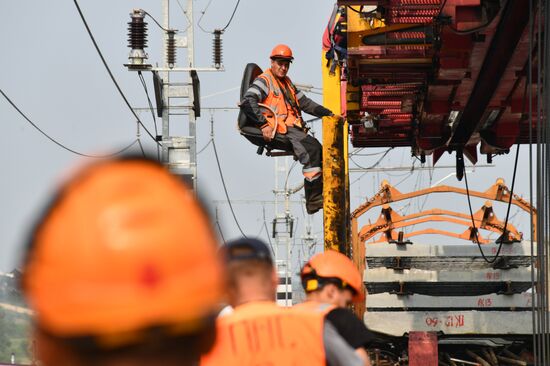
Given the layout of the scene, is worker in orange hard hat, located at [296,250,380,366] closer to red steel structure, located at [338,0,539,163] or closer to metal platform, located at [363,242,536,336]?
red steel structure, located at [338,0,539,163]

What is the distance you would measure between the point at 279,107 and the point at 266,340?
888 cm

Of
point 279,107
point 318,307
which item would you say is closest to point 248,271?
point 318,307

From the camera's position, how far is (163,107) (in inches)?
1136

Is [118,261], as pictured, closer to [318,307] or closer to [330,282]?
[318,307]

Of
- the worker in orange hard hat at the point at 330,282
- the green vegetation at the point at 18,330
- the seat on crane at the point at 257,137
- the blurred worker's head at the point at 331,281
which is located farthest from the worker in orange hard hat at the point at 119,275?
the seat on crane at the point at 257,137

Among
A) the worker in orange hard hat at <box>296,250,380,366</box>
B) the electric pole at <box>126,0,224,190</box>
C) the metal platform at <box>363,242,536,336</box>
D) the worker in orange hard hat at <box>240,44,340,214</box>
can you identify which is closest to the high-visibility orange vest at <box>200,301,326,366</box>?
the worker in orange hard hat at <box>296,250,380,366</box>

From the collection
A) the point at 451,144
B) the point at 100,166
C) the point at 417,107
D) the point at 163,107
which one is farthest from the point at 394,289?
the point at 100,166

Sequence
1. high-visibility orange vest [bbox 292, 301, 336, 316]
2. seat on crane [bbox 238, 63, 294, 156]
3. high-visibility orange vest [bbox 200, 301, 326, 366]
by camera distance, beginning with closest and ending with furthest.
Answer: high-visibility orange vest [bbox 200, 301, 326, 366] → high-visibility orange vest [bbox 292, 301, 336, 316] → seat on crane [bbox 238, 63, 294, 156]

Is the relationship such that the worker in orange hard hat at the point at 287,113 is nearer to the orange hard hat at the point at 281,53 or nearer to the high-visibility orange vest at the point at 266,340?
the orange hard hat at the point at 281,53

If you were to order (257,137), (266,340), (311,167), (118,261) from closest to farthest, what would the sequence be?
(118,261) → (266,340) → (311,167) → (257,137)

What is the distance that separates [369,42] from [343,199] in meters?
1.81

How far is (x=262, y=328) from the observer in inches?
168

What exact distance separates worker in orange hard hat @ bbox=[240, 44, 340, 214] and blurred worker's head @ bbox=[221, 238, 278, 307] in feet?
26.3

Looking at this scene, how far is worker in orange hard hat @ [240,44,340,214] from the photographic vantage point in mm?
12617
